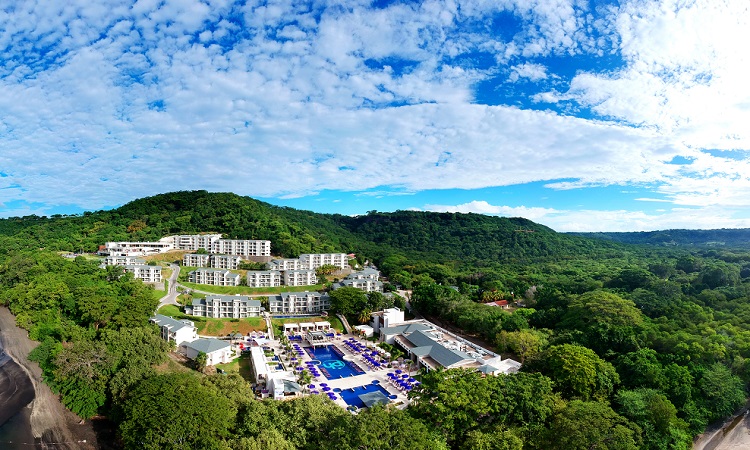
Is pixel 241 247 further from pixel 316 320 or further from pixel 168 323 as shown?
pixel 168 323

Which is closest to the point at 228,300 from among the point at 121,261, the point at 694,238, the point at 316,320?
the point at 316,320

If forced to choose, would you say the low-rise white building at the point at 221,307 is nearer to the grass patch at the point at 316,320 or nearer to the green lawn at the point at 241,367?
the grass patch at the point at 316,320

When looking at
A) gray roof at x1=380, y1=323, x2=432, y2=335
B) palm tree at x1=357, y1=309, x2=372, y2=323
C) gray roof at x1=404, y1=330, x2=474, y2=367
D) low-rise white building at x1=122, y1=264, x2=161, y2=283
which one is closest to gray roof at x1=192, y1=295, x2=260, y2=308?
low-rise white building at x1=122, y1=264, x2=161, y2=283

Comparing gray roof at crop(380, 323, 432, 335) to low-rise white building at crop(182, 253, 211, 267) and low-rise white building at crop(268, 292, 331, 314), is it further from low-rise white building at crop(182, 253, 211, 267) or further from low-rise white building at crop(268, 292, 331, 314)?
low-rise white building at crop(182, 253, 211, 267)

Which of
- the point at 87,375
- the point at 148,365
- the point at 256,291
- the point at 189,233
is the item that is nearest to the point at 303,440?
the point at 148,365

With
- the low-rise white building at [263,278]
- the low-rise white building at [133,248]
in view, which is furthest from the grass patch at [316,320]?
the low-rise white building at [133,248]

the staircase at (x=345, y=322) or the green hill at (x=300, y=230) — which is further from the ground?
the green hill at (x=300, y=230)

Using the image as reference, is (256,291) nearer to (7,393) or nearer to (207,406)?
(7,393)
